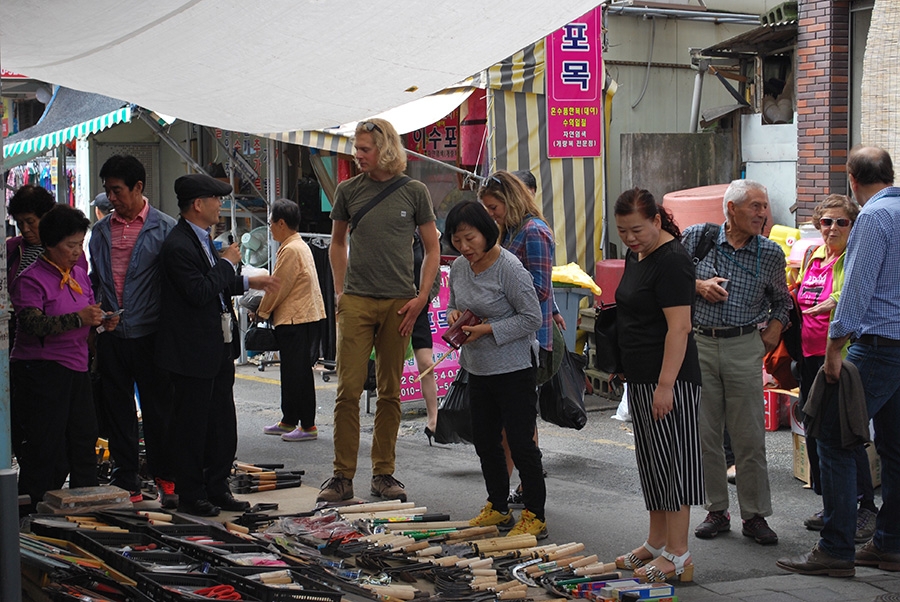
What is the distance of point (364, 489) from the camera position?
749cm

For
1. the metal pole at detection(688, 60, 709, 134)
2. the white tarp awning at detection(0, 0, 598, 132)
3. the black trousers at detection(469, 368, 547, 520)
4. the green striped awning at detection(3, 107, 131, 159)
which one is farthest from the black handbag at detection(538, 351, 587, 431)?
the metal pole at detection(688, 60, 709, 134)

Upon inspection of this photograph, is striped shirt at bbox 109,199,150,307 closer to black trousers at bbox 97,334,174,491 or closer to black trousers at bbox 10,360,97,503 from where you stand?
black trousers at bbox 97,334,174,491

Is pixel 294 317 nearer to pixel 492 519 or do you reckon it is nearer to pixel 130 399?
pixel 130 399

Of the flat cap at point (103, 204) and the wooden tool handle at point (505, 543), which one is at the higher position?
the flat cap at point (103, 204)

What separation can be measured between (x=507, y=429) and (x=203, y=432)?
73.1 inches

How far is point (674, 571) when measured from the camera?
17.9 feet

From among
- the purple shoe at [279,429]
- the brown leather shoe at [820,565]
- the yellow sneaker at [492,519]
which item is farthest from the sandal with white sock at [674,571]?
the purple shoe at [279,429]

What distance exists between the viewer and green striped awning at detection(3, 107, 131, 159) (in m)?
12.9

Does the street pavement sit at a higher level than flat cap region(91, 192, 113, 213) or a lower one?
lower

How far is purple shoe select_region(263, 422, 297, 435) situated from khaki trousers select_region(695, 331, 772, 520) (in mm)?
4338

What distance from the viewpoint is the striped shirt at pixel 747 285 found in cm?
627

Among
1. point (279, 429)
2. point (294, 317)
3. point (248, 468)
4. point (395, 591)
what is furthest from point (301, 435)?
point (395, 591)

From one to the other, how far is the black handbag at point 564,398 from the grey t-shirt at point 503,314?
2.93 feet

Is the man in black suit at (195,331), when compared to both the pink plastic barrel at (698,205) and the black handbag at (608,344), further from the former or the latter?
the pink plastic barrel at (698,205)
